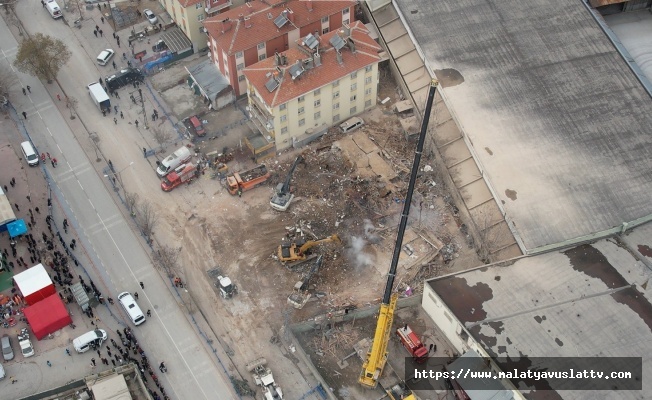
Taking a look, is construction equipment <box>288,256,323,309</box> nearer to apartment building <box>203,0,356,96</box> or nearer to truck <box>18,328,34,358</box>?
truck <box>18,328,34,358</box>

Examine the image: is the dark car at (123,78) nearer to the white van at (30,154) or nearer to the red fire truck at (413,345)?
the white van at (30,154)

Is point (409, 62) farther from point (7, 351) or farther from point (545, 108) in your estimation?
point (7, 351)

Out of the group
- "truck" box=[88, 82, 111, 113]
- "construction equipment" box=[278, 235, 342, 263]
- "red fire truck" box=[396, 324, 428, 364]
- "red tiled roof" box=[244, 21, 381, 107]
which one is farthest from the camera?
"truck" box=[88, 82, 111, 113]

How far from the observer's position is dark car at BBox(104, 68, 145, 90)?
9681cm

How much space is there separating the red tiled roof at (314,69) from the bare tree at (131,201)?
57.5 ft

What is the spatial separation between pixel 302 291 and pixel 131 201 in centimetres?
2172

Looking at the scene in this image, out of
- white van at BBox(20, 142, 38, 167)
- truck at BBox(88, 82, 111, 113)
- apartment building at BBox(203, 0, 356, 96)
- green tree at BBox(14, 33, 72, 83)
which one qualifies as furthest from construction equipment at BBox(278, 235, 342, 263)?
green tree at BBox(14, 33, 72, 83)

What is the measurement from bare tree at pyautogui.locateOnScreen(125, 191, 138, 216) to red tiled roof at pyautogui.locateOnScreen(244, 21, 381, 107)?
57.5 feet

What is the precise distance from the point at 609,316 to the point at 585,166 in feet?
58.5

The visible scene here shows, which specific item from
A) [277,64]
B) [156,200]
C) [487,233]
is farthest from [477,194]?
[156,200]

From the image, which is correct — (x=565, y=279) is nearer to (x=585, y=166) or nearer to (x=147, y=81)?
(x=585, y=166)

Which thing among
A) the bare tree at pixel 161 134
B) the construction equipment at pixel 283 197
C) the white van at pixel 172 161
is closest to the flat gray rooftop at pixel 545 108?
the construction equipment at pixel 283 197

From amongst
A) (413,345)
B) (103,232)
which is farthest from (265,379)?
(103,232)

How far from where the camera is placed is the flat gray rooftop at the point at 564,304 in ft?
227
